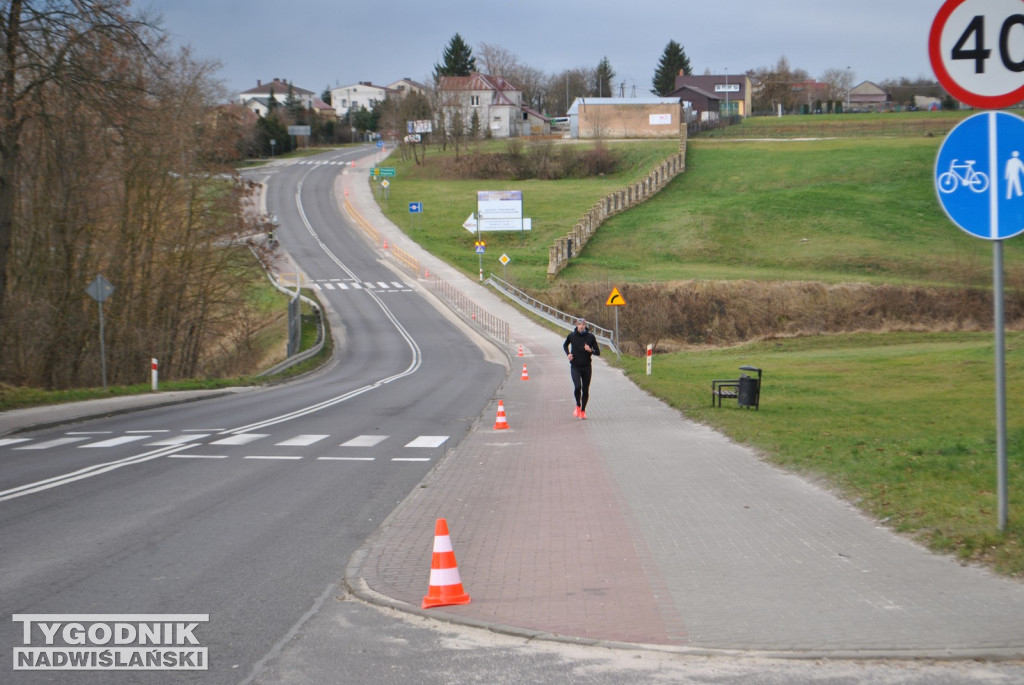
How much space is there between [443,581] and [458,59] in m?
153

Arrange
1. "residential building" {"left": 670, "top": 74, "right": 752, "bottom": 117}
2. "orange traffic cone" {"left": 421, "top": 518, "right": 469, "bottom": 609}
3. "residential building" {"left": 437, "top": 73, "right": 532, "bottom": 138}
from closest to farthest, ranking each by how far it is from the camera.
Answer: "orange traffic cone" {"left": 421, "top": 518, "right": 469, "bottom": 609} < "residential building" {"left": 437, "top": 73, "right": 532, "bottom": 138} < "residential building" {"left": 670, "top": 74, "right": 752, "bottom": 117}

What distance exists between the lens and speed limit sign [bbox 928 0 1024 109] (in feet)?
24.1

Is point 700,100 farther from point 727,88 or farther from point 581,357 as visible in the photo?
point 581,357

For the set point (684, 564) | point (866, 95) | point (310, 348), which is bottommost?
point (310, 348)

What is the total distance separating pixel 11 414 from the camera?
2084 cm

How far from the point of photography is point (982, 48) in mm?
7414

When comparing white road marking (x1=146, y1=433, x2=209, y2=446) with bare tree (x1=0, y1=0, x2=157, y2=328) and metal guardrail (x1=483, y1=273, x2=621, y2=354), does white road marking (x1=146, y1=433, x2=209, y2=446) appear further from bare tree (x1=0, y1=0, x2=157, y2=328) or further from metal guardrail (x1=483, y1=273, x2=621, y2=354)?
metal guardrail (x1=483, y1=273, x2=621, y2=354)

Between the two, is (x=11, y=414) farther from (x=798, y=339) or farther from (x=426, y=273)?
(x=426, y=273)

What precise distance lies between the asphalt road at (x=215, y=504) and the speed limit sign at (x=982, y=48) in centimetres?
646

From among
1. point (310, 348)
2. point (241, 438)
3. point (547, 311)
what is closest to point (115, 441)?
point (241, 438)

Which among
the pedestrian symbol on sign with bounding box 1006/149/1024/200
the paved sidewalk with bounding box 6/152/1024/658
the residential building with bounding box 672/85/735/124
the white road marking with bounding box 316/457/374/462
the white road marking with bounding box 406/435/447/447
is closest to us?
the paved sidewalk with bounding box 6/152/1024/658

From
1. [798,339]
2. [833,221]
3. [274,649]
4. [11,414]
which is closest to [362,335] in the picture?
[798,339]

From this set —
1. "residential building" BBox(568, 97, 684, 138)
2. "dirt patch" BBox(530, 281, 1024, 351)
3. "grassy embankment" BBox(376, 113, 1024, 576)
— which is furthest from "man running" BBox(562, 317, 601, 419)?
"residential building" BBox(568, 97, 684, 138)

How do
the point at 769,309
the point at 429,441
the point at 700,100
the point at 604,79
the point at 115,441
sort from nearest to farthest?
the point at 115,441, the point at 429,441, the point at 769,309, the point at 700,100, the point at 604,79
